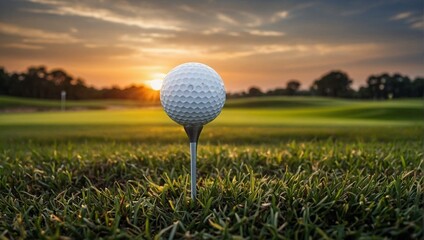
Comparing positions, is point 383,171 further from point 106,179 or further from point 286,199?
point 106,179

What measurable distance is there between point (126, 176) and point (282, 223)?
2633 mm

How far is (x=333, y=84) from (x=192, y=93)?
5082cm

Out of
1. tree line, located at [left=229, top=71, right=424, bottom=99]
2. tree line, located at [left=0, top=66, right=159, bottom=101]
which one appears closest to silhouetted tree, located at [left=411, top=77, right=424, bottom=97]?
tree line, located at [left=229, top=71, right=424, bottom=99]

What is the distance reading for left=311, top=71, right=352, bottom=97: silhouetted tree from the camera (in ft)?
168

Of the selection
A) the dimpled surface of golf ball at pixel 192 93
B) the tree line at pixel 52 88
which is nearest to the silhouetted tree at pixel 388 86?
the tree line at pixel 52 88

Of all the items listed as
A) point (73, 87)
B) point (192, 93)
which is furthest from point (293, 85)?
point (192, 93)

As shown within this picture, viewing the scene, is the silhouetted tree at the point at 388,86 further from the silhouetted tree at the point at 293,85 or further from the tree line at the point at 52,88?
the tree line at the point at 52,88

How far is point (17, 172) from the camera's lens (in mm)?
5059

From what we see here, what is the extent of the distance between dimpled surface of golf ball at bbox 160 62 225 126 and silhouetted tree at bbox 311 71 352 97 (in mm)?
49143

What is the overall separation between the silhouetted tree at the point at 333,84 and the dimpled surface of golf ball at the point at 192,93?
161 feet

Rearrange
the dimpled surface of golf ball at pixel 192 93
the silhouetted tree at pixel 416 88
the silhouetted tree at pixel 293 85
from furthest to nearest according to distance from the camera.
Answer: the silhouetted tree at pixel 293 85, the silhouetted tree at pixel 416 88, the dimpled surface of golf ball at pixel 192 93

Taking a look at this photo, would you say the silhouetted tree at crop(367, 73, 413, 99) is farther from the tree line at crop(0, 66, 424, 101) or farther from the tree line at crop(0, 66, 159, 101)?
the tree line at crop(0, 66, 159, 101)

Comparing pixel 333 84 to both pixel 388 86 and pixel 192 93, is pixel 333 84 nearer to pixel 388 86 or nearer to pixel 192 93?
pixel 388 86

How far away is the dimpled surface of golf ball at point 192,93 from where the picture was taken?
12.4ft
